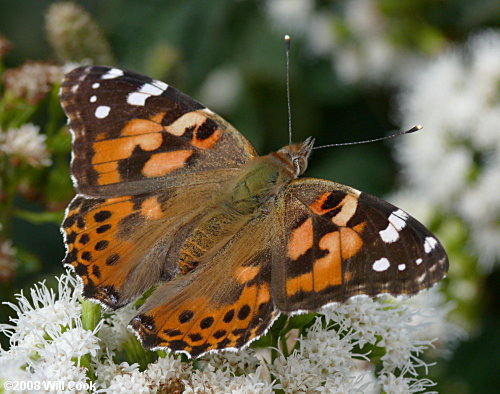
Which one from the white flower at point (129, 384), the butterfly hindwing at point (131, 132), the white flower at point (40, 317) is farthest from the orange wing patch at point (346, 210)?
the white flower at point (40, 317)

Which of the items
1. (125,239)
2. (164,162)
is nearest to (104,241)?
(125,239)

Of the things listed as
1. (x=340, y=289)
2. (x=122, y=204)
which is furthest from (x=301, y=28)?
(x=340, y=289)

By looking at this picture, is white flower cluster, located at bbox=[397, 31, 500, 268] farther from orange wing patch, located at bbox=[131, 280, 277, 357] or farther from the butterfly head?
orange wing patch, located at bbox=[131, 280, 277, 357]

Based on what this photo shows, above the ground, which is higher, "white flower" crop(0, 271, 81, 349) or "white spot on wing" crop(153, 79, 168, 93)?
"white spot on wing" crop(153, 79, 168, 93)

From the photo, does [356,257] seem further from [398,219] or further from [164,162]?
[164,162]

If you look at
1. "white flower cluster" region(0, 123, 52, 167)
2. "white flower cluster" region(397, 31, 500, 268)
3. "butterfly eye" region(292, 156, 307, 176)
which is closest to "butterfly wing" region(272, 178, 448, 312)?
"butterfly eye" region(292, 156, 307, 176)

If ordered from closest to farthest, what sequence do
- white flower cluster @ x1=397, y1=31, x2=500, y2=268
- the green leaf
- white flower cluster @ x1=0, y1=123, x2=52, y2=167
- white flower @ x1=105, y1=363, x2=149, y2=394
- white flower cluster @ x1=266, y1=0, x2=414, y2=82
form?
1. white flower @ x1=105, y1=363, x2=149, y2=394
2. the green leaf
3. white flower cluster @ x1=0, y1=123, x2=52, y2=167
4. white flower cluster @ x1=397, y1=31, x2=500, y2=268
5. white flower cluster @ x1=266, y1=0, x2=414, y2=82

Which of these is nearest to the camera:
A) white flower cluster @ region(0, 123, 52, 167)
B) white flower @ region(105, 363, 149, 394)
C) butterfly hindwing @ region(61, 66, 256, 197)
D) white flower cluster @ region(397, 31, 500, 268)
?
white flower @ region(105, 363, 149, 394)
